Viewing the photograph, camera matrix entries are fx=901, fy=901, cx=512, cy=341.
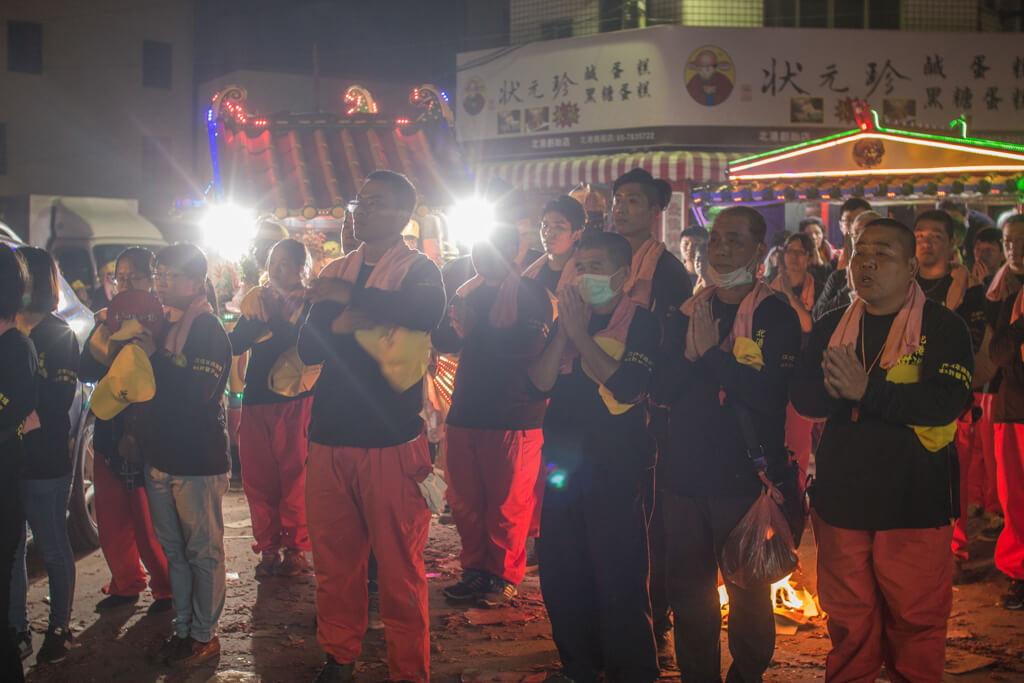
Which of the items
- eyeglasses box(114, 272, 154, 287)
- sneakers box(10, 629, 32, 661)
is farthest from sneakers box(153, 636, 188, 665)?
eyeglasses box(114, 272, 154, 287)

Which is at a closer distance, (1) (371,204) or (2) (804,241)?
(1) (371,204)

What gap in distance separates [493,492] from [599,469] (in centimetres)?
162

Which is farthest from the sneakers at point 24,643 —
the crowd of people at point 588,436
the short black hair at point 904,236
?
the short black hair at point 904,236

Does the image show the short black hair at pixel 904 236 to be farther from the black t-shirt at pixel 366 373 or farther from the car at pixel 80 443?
the car at pixel 80 443

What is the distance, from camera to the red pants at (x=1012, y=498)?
4.97m

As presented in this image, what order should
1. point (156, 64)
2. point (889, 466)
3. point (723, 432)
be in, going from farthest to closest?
point (156, 64)
point (723, 432)
point (889, 466)

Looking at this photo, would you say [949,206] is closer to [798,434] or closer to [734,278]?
[798,434]

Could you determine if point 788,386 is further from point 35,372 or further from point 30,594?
point 30,594

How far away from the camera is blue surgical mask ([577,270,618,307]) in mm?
3740

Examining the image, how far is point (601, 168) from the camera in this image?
51.7 ft

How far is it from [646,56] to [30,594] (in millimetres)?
13235

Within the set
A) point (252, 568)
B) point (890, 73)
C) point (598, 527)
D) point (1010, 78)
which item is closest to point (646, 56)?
point (890, 73)

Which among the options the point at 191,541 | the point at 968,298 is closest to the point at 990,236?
the point at 968,298

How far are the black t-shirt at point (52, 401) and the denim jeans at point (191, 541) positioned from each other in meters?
0.42
